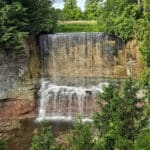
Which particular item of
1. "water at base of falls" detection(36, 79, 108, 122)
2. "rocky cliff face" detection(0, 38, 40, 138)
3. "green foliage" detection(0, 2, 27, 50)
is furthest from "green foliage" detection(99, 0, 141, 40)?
"rocky cliff face" detection(0, 38, 40, 138)

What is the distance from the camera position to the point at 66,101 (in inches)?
1208

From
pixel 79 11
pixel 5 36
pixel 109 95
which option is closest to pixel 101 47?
pixel 5 36

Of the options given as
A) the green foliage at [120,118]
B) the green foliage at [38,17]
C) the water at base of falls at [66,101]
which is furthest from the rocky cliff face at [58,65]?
the green foliage at [120,118]

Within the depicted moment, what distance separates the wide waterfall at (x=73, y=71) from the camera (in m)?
30.5

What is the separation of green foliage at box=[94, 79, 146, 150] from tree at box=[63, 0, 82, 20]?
79.1ft

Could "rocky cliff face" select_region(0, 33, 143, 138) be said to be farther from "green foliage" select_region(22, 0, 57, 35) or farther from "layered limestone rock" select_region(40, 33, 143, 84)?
"green foliage" select_region(22, 0, 57, 35)

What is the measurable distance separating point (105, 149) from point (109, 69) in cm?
1499

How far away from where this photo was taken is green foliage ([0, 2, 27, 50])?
29391mm

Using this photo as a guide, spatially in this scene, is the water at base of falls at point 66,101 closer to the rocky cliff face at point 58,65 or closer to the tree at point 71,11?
the rocky cliff face at point 58,65

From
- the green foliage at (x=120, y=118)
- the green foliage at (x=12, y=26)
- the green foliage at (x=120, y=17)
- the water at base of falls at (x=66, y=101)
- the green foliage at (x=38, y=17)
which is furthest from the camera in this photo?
the green foliage at (x=38, y=17)

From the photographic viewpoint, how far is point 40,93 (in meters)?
31.2

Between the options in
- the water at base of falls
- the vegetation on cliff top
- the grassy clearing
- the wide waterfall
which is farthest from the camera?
the grassy clearing

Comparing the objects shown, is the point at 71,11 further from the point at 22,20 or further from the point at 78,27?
the point at 22,20

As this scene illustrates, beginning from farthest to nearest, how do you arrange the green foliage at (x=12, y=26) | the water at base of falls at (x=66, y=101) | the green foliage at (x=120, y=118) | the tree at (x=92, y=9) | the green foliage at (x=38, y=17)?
the tree at (x=92, y=9) < the green foliage at (x=38, y=17) < the water at base of falls at (x=66, y=101) < the green foliage at (x=12, y=26) < the green foliage at (x=120, y=118)
